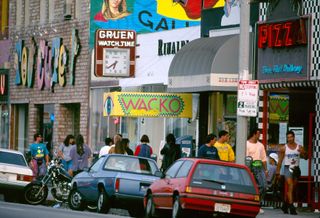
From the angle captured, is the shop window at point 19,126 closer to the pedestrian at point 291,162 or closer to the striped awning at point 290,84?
the striped awning at point 290,84

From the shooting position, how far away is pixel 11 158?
34688mm

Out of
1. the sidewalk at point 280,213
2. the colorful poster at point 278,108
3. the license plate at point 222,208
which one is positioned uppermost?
the colorful poster at point 278,108

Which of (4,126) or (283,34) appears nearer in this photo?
(283,34)

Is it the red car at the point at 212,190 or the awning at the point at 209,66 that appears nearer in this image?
the red car at the point at 212,190

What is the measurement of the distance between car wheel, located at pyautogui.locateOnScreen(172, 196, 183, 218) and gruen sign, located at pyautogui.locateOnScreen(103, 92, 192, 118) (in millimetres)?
13629

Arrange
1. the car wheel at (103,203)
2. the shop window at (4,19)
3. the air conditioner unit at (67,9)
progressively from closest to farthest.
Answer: the car wheel at (103,203)
the air conditioner unit at (67,9)
the shop window at (4,19)

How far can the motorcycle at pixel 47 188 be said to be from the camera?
1323 inches

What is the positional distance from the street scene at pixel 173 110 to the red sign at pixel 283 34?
39 mm

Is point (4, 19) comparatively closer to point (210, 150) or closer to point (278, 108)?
point (278, 108)

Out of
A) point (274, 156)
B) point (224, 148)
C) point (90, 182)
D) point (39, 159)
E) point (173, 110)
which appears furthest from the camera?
point (39, 159)

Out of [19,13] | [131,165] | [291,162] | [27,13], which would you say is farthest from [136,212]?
[19,13]

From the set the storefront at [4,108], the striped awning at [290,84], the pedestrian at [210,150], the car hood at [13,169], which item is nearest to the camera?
the pedestrian at [210,150]

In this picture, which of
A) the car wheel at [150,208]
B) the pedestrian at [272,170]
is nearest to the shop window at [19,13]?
the pedestrian at [272,170]

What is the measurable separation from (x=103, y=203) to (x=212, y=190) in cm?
511
